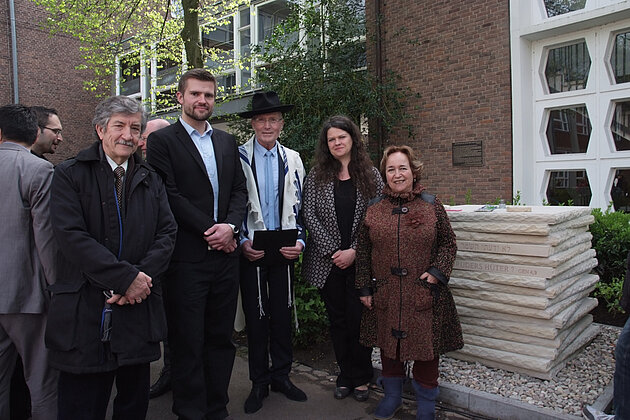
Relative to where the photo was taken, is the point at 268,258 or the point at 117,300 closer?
the point at 117,300

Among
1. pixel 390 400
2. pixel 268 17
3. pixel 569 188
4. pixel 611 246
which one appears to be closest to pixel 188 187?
pixel 390 400

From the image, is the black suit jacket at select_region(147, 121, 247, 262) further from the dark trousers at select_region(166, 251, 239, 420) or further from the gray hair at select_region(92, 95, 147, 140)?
the gray hair at select_region(92, 95, 147, 140)

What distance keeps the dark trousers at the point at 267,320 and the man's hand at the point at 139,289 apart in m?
1.10

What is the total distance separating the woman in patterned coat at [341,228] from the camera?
3686 mm

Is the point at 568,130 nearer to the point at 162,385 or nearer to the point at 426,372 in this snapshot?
the point at 426,372

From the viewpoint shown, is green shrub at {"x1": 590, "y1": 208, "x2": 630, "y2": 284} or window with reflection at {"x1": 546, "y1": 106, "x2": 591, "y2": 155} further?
window with reflection at {"x1": 546, "y1": 106, "x2": 591, "y2": 155}

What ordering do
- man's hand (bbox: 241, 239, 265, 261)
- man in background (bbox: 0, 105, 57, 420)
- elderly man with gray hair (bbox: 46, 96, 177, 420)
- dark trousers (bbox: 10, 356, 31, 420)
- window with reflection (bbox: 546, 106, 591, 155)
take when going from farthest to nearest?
window with reflection (bbox: 546, 106, 591, 155), man's hand (bbox: 241, 239, 265, 261), dark trousers (bbox: 10, 356, 31, 420), man in background (bbox: 0, 105, 57, 420), elderly man with gray hair (bbox: 46, 96, 177, 420)

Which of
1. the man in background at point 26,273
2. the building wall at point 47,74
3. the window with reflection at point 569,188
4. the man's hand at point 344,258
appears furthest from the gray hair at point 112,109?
the building wall at point 47,74

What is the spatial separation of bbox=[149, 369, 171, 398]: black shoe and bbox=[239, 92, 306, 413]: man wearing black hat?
0.81m

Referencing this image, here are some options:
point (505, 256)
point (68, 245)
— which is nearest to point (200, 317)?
point (68, 245)

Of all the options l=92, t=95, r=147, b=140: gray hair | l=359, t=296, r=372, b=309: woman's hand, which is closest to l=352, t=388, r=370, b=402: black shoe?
l=359, t=296, r=372, b=309: woman's hand

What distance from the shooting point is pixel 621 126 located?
7586mm

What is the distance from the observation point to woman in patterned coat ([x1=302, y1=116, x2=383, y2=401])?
369 cm

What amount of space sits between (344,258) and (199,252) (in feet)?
3.54
